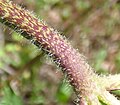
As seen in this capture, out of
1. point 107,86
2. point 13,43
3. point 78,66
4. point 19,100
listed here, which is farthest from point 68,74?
point 13,43

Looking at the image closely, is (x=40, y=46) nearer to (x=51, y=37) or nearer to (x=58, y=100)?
(x=51, y=37)

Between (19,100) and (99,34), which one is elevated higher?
(99,34)

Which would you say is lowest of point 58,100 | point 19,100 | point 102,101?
point 102,101

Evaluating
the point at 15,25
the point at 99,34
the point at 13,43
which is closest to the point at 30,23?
the point at 15,25

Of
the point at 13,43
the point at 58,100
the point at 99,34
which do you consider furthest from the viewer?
the point at 13,43

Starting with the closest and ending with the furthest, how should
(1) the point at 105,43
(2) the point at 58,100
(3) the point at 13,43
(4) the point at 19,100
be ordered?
(4) the point at 19,100 < (2) the point at 58,100 < (1) the point at 105,43 < (3) the point at 13,43

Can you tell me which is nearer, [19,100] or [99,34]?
[19,100]
